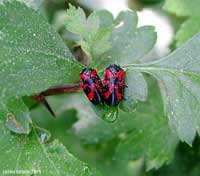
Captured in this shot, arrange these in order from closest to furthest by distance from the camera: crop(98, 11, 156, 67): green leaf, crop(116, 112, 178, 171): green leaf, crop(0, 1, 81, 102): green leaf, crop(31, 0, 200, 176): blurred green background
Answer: crop(0, 1, 81, 102): green leaf
crop(98, 11, 156, 67): green leaf
crop(116, 112, 178, 171): green leaf
crop(31, 0, 200, 176): blurred green background

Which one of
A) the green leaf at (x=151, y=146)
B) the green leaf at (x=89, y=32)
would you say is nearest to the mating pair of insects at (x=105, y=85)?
the green leaf at (x=89, y=32)

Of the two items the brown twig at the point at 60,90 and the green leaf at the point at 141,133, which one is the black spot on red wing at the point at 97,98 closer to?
the brown twig at the point at 60,90

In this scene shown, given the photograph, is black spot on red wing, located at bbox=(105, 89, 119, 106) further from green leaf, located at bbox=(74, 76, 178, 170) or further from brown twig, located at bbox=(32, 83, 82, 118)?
green leaf, located at bbox=(74, 76, 178, 170)

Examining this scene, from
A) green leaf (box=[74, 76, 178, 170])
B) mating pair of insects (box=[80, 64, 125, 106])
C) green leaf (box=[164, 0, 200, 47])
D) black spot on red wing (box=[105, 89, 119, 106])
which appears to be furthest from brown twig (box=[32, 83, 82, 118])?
green leaf (box=[164, 0, 200, 47])

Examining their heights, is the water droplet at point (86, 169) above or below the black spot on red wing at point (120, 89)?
below

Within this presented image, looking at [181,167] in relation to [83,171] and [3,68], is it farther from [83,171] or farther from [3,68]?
[3,68]

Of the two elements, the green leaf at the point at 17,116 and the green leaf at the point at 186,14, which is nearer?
the green leaf at the point at 17,116

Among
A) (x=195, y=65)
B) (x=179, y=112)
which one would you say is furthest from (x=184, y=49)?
(x=179, y=112)

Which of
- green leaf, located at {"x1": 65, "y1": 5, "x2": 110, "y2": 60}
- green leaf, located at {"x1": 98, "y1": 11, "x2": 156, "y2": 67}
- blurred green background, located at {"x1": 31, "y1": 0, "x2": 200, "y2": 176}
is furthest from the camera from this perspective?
blurred green background, located at {"x1": 31, "y1": 0, "x2": 200, "y2": 176}
